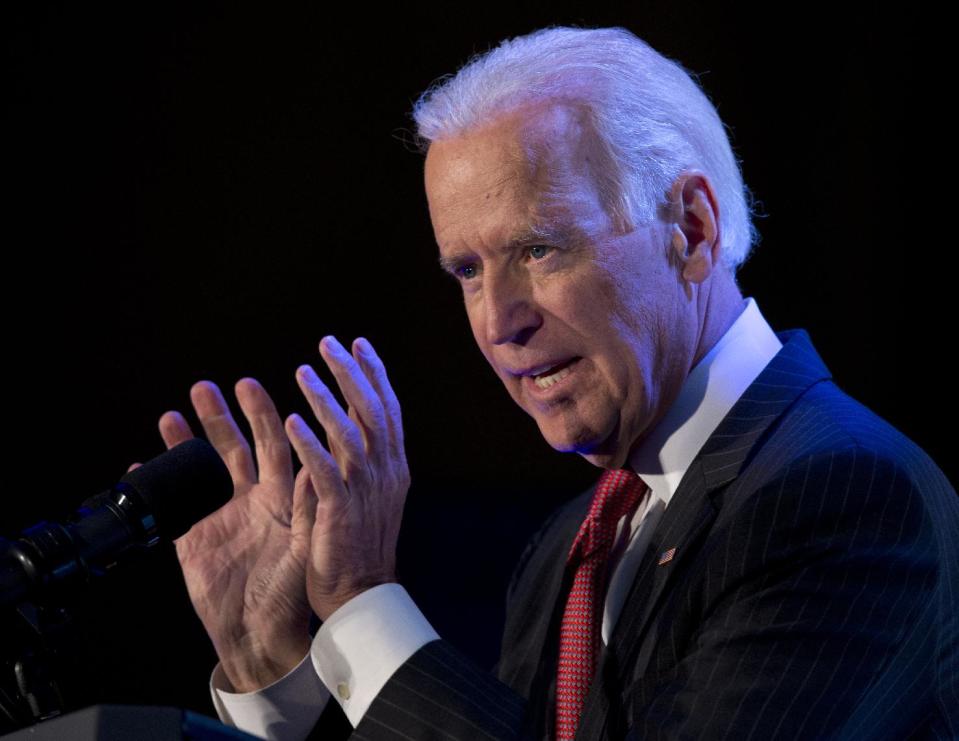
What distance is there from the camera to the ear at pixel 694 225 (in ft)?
5.60

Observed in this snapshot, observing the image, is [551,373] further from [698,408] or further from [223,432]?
[223,432]

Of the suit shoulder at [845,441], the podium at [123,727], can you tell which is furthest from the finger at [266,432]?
the podium at [123,727]

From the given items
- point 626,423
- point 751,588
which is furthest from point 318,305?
point 751,588

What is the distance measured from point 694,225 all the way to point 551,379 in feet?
1.09

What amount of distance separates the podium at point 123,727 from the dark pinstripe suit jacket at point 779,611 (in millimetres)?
705

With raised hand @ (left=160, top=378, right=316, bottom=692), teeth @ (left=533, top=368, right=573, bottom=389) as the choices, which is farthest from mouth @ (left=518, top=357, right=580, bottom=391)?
raised hand @ (left=160, top=378, right=316, bottom=692)

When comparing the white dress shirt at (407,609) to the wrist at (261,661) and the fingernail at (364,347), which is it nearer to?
the wrist at (261,661)

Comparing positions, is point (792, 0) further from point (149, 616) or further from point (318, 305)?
point (149, 616)

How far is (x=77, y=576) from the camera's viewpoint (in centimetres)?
103

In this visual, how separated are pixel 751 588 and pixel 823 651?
117 mm

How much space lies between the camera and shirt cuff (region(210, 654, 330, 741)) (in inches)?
70.2

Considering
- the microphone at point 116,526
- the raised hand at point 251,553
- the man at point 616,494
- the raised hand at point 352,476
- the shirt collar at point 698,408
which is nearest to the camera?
the microphone at point 116,526

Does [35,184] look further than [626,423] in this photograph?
Yes

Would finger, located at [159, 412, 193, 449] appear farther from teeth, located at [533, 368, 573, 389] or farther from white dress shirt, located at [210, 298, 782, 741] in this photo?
teeth, located at [533, 368, 573, 389]
